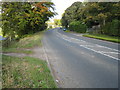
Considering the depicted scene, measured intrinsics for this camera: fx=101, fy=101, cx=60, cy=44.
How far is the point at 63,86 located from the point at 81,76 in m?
1.09

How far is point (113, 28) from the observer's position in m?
20.4

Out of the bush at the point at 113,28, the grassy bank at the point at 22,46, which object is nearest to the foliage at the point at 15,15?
the grassy bank at the point at 22,46

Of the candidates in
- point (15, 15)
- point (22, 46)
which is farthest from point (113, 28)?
point (15, 15)

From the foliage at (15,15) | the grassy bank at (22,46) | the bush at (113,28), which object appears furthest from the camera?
the bush at (113,28)

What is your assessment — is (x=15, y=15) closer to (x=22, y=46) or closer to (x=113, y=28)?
(x=22, y=46)

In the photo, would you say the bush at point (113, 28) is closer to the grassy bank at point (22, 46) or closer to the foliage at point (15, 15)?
the foliage at point (15, 15)

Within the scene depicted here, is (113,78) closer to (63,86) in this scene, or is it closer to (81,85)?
(81,85)

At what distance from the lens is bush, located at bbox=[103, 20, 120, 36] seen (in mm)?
19281

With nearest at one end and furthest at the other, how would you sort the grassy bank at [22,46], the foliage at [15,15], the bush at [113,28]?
the grassy bank at [22,46] → the foliage at [15,15] → the bush at [113,28]

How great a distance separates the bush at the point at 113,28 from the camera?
19281 millimetres

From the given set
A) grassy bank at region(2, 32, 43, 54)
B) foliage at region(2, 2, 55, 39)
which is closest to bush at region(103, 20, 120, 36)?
foliage at region(2, 2, 55, 39)

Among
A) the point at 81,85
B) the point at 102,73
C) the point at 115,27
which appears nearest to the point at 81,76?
the point at 81,85

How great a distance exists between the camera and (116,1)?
20969 mm

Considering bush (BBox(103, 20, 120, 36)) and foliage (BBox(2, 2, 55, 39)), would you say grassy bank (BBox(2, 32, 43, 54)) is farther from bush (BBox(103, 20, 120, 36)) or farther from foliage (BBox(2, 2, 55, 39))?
bush (BBox(103, 20, 120, 36))
